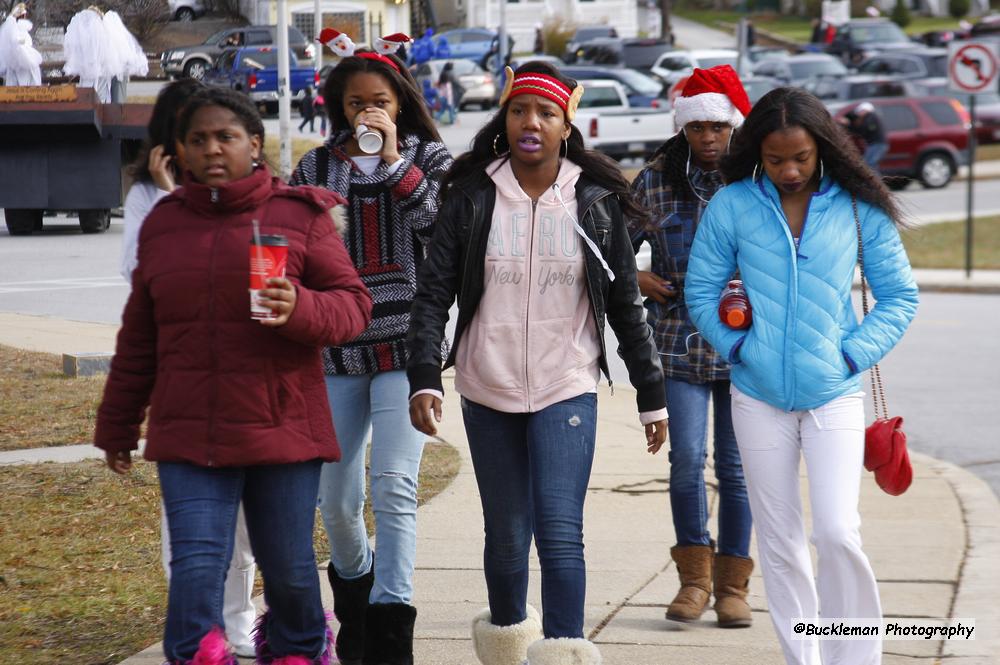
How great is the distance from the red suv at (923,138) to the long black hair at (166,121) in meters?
27.1

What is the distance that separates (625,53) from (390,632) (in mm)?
48503

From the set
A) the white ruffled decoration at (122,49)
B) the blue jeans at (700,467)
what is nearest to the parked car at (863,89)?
the white ruffled decoration at (122,49)

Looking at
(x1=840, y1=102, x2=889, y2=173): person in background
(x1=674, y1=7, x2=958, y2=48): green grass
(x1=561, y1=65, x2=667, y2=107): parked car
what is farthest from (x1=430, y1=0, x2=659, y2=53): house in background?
(x1=840, y1=102, x2=889, y2=173): person in background

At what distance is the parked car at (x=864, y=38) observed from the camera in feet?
187

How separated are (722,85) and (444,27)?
47.9 m

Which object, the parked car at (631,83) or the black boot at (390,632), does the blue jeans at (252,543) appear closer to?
the black boot at (390,632)

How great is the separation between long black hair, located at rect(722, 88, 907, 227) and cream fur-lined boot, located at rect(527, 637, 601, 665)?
5.08 ft

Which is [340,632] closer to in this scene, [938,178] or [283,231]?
[283,231]

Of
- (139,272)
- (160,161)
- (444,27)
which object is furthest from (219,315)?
(444,27)

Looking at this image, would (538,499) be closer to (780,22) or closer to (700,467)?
(700,467)

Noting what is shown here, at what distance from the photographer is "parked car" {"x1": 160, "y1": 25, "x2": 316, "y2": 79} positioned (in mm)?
11438

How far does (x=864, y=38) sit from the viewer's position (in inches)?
2295

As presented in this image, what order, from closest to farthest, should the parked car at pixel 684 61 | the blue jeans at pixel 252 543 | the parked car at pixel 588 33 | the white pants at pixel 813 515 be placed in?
1. the blue jeans at pixel 252 543
2. the white pants at pixel 813 515
3. the parked car at pixel 684 61
4. the parked car at pixel 588 33

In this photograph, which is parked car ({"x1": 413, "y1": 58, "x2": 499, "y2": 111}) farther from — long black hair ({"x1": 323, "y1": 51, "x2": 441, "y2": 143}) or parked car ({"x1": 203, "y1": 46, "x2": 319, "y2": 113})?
long black hair ({"x1": 323, "y1": 51, "x2": 441, "y2": 143})
